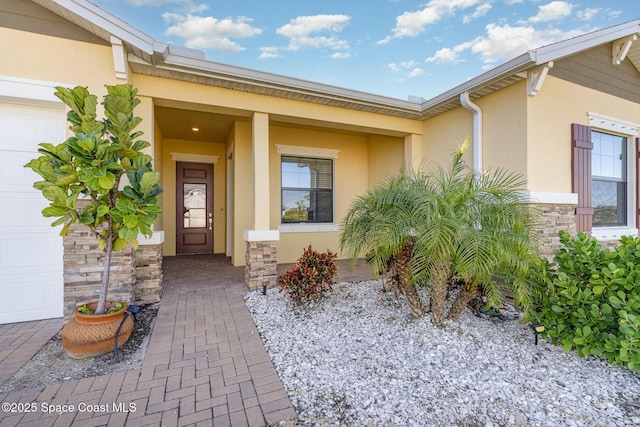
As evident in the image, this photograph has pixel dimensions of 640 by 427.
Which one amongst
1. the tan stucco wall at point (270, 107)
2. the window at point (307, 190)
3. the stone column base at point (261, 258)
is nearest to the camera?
the tan stucco wall at point (270, 107)

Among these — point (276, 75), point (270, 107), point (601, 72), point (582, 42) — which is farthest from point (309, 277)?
point (601, 72)

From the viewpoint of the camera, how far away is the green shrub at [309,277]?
358cm

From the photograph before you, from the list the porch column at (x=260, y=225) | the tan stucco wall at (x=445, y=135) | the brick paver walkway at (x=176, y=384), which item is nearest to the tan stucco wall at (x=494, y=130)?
the tan stucco wall at (x=445, y=135)

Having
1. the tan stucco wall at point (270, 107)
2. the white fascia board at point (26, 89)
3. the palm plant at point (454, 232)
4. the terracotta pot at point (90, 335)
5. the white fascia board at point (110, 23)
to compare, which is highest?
the white fascia board at point (110, 23)

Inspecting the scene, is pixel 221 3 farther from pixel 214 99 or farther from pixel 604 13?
pixel 604 13

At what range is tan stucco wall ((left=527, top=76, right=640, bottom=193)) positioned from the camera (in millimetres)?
4125

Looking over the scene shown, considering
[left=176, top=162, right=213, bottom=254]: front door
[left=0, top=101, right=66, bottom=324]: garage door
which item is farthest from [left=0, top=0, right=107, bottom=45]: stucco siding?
[left=176, top=162, right=213, bottom=254]: front door

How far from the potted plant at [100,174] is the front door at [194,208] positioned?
490 cm

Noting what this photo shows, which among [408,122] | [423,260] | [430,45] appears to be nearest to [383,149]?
[408,122]

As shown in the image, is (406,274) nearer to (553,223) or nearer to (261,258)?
(261,258)

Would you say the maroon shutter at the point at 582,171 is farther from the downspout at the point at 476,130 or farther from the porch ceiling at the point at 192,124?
the porch ceiling at the point at 192,124

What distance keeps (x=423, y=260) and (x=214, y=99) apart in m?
3.58

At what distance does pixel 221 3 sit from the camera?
5477 mm

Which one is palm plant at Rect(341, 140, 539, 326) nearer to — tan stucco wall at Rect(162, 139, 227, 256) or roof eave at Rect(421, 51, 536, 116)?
roof eave at Rect(421, 51, 536, 116)
